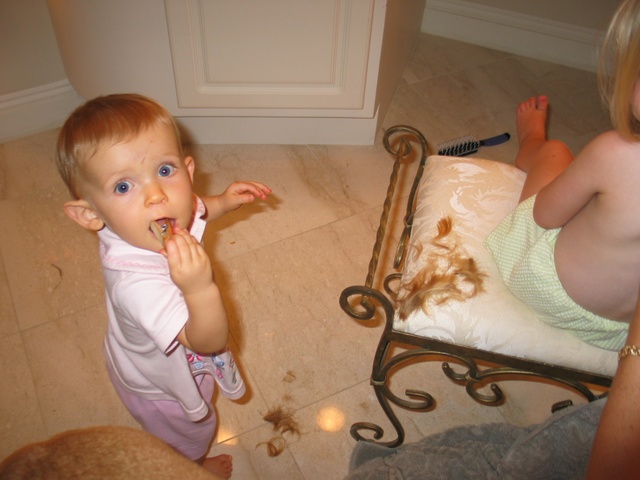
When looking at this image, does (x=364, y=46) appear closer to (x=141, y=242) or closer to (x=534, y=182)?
(x=534, y=182)

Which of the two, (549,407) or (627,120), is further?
(549,407)

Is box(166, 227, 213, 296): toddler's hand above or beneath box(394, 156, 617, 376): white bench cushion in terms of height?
above

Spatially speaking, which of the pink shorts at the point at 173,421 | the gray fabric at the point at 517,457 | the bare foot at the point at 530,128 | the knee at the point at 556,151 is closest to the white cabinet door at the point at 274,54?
the bare foot at the point at 530,128

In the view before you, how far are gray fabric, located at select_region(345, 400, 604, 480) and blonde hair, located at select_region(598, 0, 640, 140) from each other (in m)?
0.43

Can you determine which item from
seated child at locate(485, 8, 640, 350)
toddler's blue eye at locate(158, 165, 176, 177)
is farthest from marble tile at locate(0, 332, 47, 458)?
seated child at locate(485, 8, 640, 350)

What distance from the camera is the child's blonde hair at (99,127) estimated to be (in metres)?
0.76

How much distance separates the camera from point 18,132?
6.00ft

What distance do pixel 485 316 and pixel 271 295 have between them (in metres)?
0.68

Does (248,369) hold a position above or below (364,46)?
below

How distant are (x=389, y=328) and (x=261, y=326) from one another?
551 mm

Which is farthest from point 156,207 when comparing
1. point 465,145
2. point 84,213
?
point 465,145

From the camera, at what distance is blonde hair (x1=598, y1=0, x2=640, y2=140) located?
744 mm

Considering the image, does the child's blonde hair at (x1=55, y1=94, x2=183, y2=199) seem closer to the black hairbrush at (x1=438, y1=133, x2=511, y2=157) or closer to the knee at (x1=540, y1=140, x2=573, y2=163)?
the knee at (x1=540, y1=140, x2=573, y2=163)

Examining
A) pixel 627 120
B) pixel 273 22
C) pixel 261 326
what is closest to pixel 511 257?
pixel 627 120
